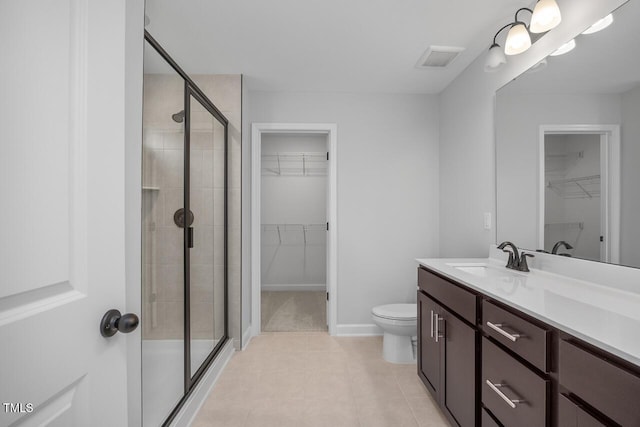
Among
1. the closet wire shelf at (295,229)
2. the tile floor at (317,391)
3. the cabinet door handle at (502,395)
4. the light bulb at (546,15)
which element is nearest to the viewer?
the cabinet door handle at (502,395)

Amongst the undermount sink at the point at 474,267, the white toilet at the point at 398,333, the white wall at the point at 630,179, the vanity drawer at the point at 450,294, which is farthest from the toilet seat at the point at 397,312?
the white wall at the point at 630,179

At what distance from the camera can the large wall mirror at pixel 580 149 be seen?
4.31 feet

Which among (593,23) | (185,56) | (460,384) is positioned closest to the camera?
(593,23)

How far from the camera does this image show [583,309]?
1.09 meters

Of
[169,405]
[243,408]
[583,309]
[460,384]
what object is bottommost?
[243,408]

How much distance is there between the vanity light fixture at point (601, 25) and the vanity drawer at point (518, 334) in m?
1.35

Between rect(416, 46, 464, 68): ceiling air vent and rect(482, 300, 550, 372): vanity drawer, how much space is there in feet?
6.13

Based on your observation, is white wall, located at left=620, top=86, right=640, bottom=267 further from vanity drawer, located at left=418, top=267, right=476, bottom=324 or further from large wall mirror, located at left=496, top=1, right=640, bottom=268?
vanity drawer, located at left=418, top=267, right=476, bottom=324

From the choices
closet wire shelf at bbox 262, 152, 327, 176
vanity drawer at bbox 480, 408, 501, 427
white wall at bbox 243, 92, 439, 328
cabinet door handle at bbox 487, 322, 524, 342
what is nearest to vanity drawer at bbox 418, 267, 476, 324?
cabinet door handle at bbox 487, 322, 524, 342

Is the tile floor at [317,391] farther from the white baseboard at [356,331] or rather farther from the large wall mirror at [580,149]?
the large wall mirror at [580,149]

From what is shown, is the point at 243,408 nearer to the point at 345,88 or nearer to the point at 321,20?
the point at 321,20

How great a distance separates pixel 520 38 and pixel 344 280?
7.68 feet

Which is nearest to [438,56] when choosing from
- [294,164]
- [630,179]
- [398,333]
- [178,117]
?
[630,179]

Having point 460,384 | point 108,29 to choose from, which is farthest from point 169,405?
point 108,29
